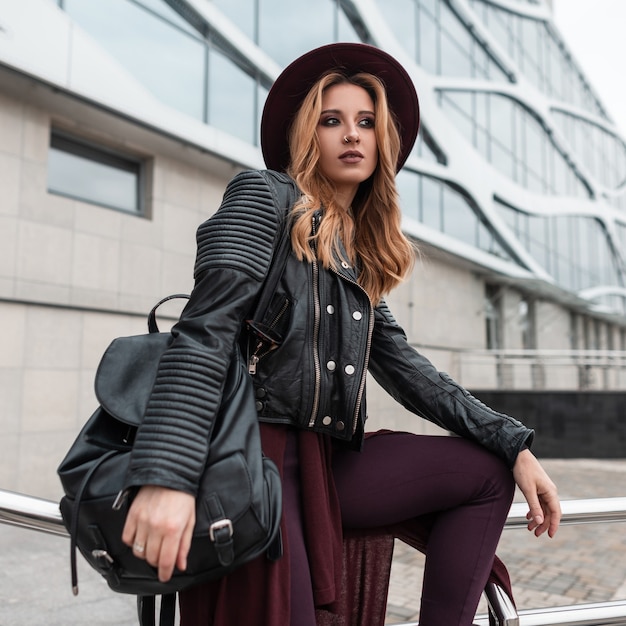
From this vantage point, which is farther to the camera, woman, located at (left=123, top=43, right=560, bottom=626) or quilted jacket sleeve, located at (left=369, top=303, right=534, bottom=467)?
quilted jacket sleeve, located at (left=369, top=303, right=534, bottom=467)

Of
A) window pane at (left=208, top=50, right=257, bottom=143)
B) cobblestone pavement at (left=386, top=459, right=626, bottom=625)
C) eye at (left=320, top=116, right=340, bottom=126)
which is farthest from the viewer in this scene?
window pane at (left=208, top=50, right=257, bottom=143)

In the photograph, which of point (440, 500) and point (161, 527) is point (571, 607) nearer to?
point (440, 500)

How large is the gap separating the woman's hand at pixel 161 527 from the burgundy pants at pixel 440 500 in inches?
17.0

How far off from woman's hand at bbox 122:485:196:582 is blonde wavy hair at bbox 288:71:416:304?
0.69 metres

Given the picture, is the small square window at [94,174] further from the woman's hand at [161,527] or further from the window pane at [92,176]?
the woman's hand at [161,527]

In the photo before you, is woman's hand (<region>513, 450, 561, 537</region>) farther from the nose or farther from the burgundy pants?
the nose

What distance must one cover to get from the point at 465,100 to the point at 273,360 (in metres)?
19.9

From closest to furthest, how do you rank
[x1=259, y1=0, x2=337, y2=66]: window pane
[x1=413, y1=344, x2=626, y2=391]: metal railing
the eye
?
the eye < [x1=259, y1=0, x2=337, y2=66]: window pane < [x1=413, y1=344, x2=626, y2=391]: metal railing

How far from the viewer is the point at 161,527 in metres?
1.03

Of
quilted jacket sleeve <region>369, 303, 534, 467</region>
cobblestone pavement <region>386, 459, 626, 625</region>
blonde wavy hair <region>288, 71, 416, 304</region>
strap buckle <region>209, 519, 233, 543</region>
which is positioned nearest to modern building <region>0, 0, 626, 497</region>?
blonde wavy hair <region>288, 71, 416, 304</region>

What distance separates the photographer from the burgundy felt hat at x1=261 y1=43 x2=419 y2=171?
1754 millimetres

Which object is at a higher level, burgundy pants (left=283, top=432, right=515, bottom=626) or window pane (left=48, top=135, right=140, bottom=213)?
window pane (left=48, top=135, right=140, bottom=213)

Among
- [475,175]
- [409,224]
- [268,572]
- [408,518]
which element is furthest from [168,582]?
[475,175]

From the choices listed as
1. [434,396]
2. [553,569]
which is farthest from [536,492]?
[553,569]
